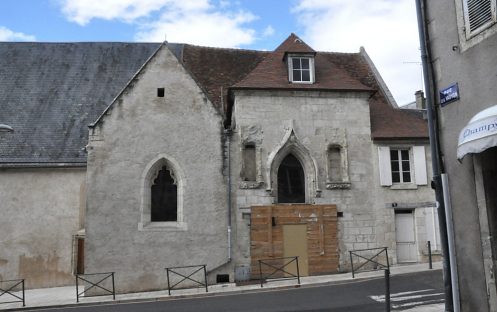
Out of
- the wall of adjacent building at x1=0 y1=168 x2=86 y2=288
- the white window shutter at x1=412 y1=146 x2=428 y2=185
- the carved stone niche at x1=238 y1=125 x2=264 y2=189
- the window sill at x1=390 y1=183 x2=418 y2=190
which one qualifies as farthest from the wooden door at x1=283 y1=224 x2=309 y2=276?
the wall of adjacent building at x1=0 y1=168 x2=86 y2=288

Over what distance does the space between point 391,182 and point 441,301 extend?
22.4 ft

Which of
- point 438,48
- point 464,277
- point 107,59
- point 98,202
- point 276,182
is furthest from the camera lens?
point 107,59

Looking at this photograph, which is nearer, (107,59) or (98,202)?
(98,202)

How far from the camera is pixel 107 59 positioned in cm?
2164

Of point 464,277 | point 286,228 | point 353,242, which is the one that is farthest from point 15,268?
point 464,277

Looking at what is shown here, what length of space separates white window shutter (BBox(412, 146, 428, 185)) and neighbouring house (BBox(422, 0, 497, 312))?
8816 millimetres

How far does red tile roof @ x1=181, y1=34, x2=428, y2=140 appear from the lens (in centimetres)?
1612

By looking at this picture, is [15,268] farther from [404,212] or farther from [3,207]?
[404,212]

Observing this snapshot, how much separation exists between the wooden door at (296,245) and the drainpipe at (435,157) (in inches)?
311

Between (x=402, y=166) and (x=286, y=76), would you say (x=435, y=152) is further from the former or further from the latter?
(x=286, y=76)

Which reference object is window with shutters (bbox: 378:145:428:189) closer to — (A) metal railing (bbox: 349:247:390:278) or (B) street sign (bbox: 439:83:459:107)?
(A) metal railing (bbox: 349:247:390:278)

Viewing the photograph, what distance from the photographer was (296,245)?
15.0 m

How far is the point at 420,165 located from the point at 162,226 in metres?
9.10

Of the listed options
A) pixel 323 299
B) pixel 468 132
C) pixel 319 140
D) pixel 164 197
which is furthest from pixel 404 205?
pixel 468 132
